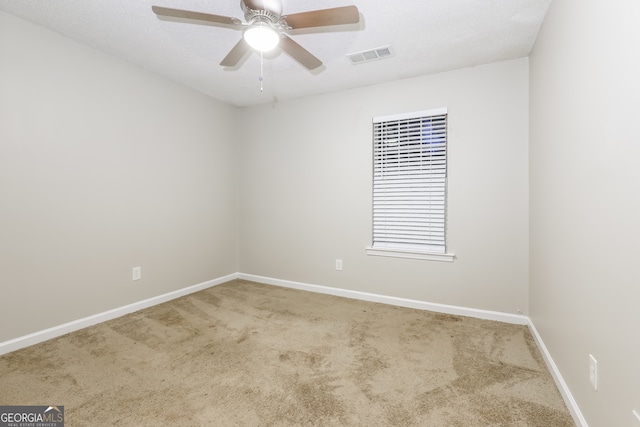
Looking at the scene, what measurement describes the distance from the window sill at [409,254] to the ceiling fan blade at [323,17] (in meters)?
2.33

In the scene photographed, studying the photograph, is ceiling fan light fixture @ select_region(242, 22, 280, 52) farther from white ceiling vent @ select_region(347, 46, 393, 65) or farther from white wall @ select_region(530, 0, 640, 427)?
white wall @ select_region(530, 0, 640, 427)

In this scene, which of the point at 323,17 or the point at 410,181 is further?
the point at 410,181

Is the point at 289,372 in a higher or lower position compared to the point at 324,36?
lower

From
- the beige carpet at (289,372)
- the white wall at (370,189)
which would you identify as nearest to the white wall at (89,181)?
the beige carpet at (289,372)

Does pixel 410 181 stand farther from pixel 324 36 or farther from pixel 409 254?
pixel 324 36

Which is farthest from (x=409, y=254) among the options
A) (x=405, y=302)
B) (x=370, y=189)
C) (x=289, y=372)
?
(x=289, y=372)

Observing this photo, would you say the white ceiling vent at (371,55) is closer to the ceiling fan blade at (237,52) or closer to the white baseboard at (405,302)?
the ceiling fan blade at (237,52)

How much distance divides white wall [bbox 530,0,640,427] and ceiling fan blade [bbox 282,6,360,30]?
1.15 m

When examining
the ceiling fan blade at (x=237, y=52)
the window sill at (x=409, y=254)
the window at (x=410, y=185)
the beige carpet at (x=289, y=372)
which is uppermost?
the ceiling fan blade at (x=237, y=52)

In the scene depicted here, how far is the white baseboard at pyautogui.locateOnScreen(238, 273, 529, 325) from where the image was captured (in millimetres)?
2879

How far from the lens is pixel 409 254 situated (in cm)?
330

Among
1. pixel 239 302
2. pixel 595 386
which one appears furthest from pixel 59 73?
pixel 595 386

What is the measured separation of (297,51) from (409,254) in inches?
91.0

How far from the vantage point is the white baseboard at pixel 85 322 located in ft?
7.56
